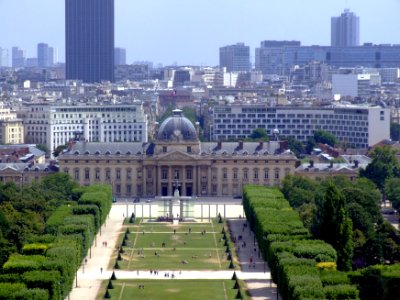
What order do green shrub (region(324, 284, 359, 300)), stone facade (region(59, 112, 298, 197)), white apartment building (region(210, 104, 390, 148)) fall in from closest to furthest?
green shrub (region(324, 284, 359, 300)), stone facade (region(59, 112, 298, 197)), white apartment building (region(210, 104, 390, 148))

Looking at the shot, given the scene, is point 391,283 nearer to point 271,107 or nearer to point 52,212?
point 52,212

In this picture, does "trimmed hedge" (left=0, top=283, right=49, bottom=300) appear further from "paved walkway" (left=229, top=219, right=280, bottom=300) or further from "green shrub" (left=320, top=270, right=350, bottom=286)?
"green shrub" (left=320, top=270, right=350, bottom=286)

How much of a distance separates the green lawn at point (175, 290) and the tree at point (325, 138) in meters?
83.0

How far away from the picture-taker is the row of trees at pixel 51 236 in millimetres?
69688

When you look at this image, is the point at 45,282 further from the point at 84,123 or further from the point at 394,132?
the point at 394,132

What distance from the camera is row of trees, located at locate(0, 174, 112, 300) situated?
69688 millimetres

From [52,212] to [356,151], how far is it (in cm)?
5669

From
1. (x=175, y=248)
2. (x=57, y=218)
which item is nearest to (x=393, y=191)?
(x=175, y=248)

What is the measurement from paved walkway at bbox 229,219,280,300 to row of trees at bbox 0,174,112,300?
912cm

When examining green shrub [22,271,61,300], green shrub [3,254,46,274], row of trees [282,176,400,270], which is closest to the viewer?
green shrub [22,271,61,300]

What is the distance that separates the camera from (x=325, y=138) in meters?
162

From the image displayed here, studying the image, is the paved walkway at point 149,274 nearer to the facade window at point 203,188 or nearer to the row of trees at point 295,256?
the row of trees at point 295,256

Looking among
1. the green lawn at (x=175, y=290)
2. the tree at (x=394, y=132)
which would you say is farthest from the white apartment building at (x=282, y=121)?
the green lawn at (x=175, y=290)

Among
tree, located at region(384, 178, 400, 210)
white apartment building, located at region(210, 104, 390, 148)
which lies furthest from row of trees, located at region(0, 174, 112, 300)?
white apartment building, located at region(210, 104, 390, 148)
